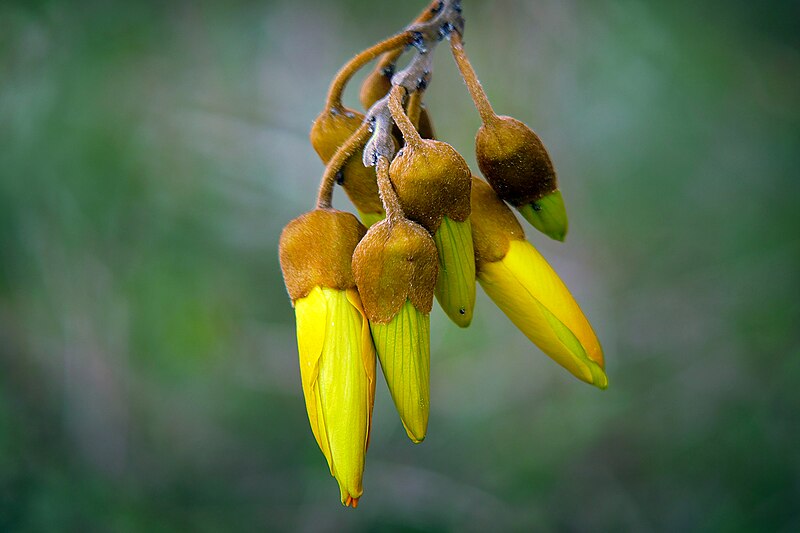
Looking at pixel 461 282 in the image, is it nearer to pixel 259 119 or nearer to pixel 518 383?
pixel 518 383

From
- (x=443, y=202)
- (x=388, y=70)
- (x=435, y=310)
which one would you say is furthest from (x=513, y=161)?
(x=435, y=310)

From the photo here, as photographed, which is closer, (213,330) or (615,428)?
(615,428)

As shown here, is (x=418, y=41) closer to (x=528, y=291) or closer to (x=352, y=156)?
(x=352, y=156)

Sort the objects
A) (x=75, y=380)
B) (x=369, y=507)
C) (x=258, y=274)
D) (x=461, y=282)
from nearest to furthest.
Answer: (x=461, y=282) < (x=369, y=507) < (x=75, y=380) < (x=258, y=274)

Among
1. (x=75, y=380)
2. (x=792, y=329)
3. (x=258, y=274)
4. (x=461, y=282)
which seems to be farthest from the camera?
(x=258, y=274)

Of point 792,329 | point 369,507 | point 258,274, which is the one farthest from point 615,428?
point 258,274

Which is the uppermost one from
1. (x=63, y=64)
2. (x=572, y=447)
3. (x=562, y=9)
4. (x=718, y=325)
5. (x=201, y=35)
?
(x=562, y=9)

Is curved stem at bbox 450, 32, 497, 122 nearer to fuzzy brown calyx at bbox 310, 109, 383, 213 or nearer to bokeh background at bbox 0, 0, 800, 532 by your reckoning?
Result: fuzzy brown calyx at bbox 310, 109, 383, 213

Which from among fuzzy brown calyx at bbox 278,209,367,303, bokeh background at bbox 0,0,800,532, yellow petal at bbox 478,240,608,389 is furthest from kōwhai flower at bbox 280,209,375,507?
bokeh background at bbox 0,0,800,532

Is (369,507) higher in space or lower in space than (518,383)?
lower
